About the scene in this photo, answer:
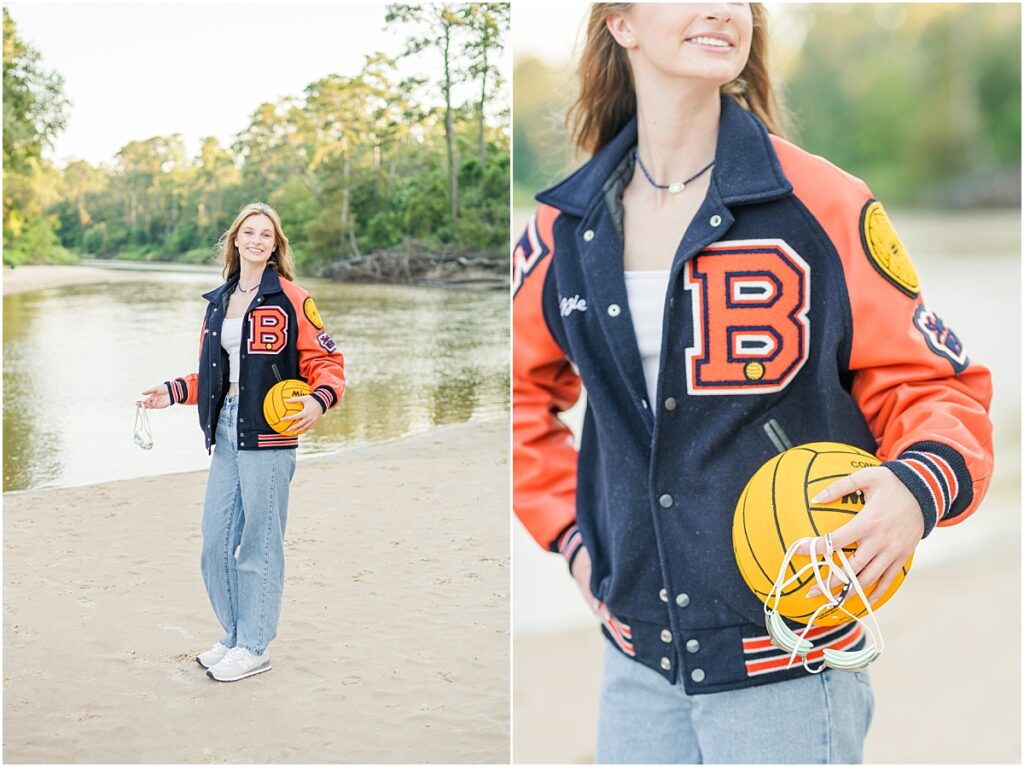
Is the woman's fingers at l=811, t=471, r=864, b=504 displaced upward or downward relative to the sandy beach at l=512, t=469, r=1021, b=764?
upward

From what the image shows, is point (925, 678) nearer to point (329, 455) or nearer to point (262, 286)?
point (329, 455)

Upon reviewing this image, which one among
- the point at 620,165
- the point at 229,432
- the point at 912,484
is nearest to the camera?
the point at 912,484

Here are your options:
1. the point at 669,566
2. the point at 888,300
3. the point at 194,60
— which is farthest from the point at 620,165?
the point at 194,60

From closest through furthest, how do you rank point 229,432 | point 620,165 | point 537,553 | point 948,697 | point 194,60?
1. point 620,165
2. point 229,432
3. point 194,60
4. point 948,697
5. point 537,553

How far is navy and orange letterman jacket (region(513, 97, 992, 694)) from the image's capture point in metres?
1.25

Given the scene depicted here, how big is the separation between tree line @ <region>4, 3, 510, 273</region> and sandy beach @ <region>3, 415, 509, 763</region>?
1.33ft

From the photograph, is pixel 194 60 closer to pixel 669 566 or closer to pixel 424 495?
pixel 424 495

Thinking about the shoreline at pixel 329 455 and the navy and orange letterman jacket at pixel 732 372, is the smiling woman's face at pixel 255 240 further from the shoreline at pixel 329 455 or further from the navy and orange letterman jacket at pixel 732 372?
the navy and orange letterman jacket at pixel 732 372

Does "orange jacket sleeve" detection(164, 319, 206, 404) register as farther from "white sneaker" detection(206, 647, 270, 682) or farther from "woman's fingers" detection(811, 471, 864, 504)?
"woman's fingers" detection(811, 471, 864, 504)

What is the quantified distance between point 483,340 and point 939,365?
902 millimetres

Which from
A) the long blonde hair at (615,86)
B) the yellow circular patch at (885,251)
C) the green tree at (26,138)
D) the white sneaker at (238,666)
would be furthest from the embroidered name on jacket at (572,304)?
the green tree at (26,138)

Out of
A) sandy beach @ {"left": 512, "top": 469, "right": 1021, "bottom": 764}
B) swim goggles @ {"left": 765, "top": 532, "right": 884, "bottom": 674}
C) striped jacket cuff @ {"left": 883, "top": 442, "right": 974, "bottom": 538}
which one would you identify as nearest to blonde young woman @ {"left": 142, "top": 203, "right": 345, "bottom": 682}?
swim goggles @ {"left": 765, "top": 532, "right": 884, "bottom": 674}

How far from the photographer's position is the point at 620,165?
147cm

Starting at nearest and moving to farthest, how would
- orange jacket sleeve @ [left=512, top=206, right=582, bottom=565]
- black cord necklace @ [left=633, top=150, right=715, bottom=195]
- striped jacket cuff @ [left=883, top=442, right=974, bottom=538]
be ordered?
1. striped jacket cuff @ [left=883, top=442, right=974, bottom=538]
2. black cord necklace @ [left=633, top=150, right=715, bottom=195]
3. orange jacket sleeve @ [left=512, top=206, right=582, bottom=565]
